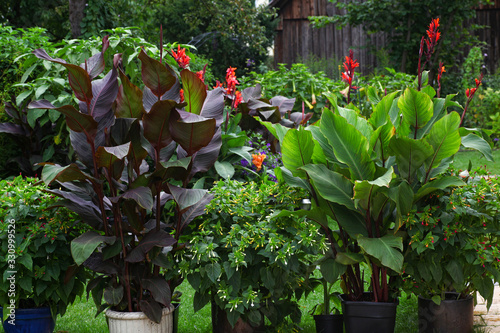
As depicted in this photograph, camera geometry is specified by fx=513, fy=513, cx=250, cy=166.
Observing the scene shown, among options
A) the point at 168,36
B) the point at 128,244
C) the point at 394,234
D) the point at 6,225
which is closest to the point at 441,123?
the point at 394,234

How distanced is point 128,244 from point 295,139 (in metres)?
1.17

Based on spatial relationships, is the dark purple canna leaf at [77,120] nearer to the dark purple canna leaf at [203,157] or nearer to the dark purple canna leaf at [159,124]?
the dark purple canna leaf at [159,124]

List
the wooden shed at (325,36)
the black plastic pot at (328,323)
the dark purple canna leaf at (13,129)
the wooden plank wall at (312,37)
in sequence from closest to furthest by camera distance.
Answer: the black plastic pot at (328,323), the dark purple canna leaf at (13,129), the wooden shed at (325,36), the wooden plank wall at (312,37)

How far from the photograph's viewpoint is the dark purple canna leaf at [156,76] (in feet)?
9.12

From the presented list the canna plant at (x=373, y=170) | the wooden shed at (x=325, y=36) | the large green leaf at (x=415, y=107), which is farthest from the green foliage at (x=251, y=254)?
the wooden shed at (x=325, y=36)

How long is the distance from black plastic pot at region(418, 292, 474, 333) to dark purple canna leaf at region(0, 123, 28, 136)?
3.75 m

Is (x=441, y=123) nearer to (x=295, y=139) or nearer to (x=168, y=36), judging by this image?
(x=295, y=139)

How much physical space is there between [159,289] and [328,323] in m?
1.10

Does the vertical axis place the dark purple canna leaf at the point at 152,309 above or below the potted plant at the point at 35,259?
below

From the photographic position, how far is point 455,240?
114 inches

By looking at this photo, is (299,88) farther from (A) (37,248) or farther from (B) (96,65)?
(A) (37,248)

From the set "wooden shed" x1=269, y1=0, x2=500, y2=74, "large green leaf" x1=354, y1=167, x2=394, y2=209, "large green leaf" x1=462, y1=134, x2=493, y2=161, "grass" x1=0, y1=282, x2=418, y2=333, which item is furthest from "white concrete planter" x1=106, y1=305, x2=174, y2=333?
"wooden shed" x1=269, y1=0, x2=500, y2=74

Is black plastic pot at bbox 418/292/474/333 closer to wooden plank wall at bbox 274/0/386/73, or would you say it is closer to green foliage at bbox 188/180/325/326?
green foliage at bbox 188/180/325/326

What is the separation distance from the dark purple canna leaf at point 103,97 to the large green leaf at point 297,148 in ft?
3.31
